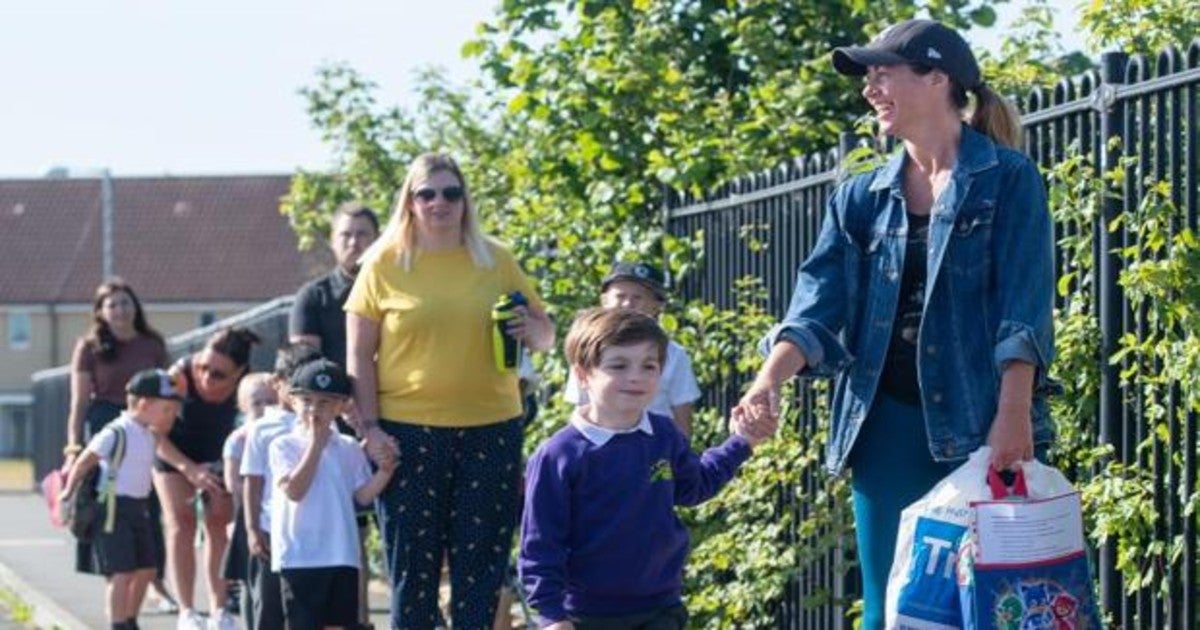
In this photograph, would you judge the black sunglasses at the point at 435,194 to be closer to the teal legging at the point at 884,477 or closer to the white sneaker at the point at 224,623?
the teal legging at the point at 884,477

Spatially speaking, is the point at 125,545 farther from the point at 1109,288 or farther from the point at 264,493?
the point at 1109,288

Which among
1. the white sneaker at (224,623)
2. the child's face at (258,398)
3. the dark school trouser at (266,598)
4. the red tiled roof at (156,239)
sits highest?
the red tiled roof at (156,239)

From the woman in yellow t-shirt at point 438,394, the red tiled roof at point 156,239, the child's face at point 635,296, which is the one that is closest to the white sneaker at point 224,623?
the woman in yellow t-shirt at point 438,394

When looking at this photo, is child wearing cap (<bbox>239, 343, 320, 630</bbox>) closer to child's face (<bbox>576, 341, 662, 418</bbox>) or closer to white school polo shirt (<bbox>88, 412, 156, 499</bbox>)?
white school polo shirt (<bbox>88, 412, 156, 499</bbox>)

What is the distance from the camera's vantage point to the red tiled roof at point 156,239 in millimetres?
85688

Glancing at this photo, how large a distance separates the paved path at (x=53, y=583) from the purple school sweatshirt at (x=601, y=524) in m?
6.38

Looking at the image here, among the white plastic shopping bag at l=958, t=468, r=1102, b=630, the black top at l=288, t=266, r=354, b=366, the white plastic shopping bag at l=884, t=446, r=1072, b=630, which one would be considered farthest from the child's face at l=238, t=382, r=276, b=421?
the white plastic shopping bag at l=958, t=468, r=1102, b=630

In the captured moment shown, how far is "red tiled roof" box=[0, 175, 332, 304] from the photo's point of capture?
85.7 meters

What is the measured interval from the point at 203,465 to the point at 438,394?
4215 mm

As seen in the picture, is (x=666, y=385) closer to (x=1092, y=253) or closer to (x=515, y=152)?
(x=1092, y=253)

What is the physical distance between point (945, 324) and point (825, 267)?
1.38ft

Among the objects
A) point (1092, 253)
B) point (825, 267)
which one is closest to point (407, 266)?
point (1092, 253)

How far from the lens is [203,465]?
13078mm

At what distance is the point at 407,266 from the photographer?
363 inches
